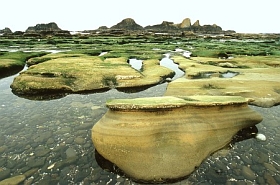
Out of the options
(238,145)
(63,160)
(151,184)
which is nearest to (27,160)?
(63,160)

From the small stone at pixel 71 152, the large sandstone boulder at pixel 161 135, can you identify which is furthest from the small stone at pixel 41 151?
the large sandstone boulder at pixel 161 135

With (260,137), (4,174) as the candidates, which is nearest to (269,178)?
(260,137)

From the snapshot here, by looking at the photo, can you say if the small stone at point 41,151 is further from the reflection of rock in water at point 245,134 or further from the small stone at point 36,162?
the reflection of rock in water at point 245,134

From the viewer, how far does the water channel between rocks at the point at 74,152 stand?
28.1 ft

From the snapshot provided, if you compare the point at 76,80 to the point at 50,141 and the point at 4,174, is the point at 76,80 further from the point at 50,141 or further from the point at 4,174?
the point at 4,174

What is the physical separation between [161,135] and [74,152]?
13.6 feet

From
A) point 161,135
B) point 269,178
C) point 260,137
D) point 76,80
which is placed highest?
point 161,135

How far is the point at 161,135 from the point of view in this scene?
9188mm

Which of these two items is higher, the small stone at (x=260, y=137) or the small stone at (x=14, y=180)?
the small stone at (x=14, y=180)

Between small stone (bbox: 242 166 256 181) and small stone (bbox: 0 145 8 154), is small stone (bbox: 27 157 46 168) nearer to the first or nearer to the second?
small stone (bbox: 0 145 8 154)

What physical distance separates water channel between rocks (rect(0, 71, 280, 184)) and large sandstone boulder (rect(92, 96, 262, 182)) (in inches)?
23.0

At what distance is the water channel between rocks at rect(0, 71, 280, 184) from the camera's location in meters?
8.56

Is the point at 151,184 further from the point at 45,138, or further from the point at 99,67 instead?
the point at 99,67

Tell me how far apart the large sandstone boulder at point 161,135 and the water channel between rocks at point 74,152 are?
58 centimetres
